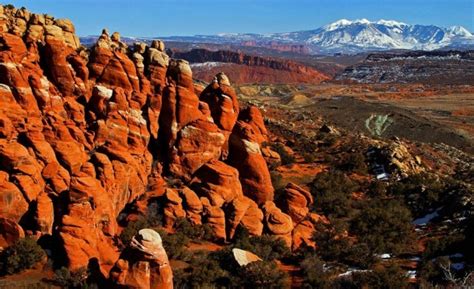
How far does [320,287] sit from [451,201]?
637 inches

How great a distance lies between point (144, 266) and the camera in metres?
18.7

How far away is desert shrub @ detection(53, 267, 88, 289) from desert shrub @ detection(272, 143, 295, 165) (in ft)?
73.9

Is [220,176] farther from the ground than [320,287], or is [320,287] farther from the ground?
[220,176]

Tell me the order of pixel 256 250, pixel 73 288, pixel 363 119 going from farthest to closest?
pixel 363 119, pixel 256 250, pixel 73 288

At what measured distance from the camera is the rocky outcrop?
1869cm

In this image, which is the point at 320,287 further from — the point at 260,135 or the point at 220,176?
the point at 260,135

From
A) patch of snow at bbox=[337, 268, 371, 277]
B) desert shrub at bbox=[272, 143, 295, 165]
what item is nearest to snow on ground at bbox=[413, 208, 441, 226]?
patch of snow at bbox=[337, 268, 371, 277]

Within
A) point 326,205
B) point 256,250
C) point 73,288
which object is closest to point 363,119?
point 326,205

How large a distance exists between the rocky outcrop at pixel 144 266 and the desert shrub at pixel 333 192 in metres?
16.0

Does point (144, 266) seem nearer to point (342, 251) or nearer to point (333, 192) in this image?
point (342, 251)

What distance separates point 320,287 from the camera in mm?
21453

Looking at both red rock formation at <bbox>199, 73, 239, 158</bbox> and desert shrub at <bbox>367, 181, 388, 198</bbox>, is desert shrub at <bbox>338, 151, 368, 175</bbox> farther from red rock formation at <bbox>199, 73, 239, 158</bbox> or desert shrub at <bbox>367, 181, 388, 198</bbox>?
red rock formation at <bbox>199, 73, 239, 158</bbox>

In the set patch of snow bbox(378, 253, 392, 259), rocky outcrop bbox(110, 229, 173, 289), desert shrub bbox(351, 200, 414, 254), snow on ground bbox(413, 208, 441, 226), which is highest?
rocky outcrop bbox(110, 229, 173, 289)

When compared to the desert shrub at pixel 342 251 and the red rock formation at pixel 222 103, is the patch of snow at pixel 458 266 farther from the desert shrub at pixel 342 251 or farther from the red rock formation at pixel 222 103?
the red rock formation at pixel 222 103
